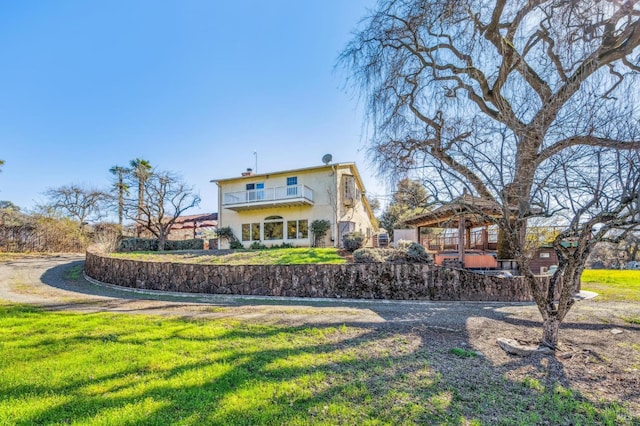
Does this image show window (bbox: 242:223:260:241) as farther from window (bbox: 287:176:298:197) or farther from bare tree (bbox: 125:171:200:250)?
bare tree (bbox: 125:171:200:250)

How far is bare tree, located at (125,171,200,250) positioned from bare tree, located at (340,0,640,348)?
1889cm

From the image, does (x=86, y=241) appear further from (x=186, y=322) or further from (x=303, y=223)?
(x=186, y=322)

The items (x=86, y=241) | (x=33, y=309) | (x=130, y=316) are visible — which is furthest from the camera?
(x=86, y=241)

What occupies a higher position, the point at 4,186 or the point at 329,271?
the point at 4,186

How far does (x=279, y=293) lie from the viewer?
1017 cm

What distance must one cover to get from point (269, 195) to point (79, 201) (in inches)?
743

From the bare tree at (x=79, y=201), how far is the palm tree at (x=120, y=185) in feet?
4.09

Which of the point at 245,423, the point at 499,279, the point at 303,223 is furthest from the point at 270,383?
the point at 303,223

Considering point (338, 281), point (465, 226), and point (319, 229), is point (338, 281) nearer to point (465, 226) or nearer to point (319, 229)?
point (465, 226)

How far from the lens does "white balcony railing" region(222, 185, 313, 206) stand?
70.8 ft

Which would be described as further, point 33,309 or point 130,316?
point 33,309

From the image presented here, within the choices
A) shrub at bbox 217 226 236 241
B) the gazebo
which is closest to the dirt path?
the gazebo

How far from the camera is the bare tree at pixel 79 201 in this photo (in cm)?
2723

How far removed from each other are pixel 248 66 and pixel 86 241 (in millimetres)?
21470
